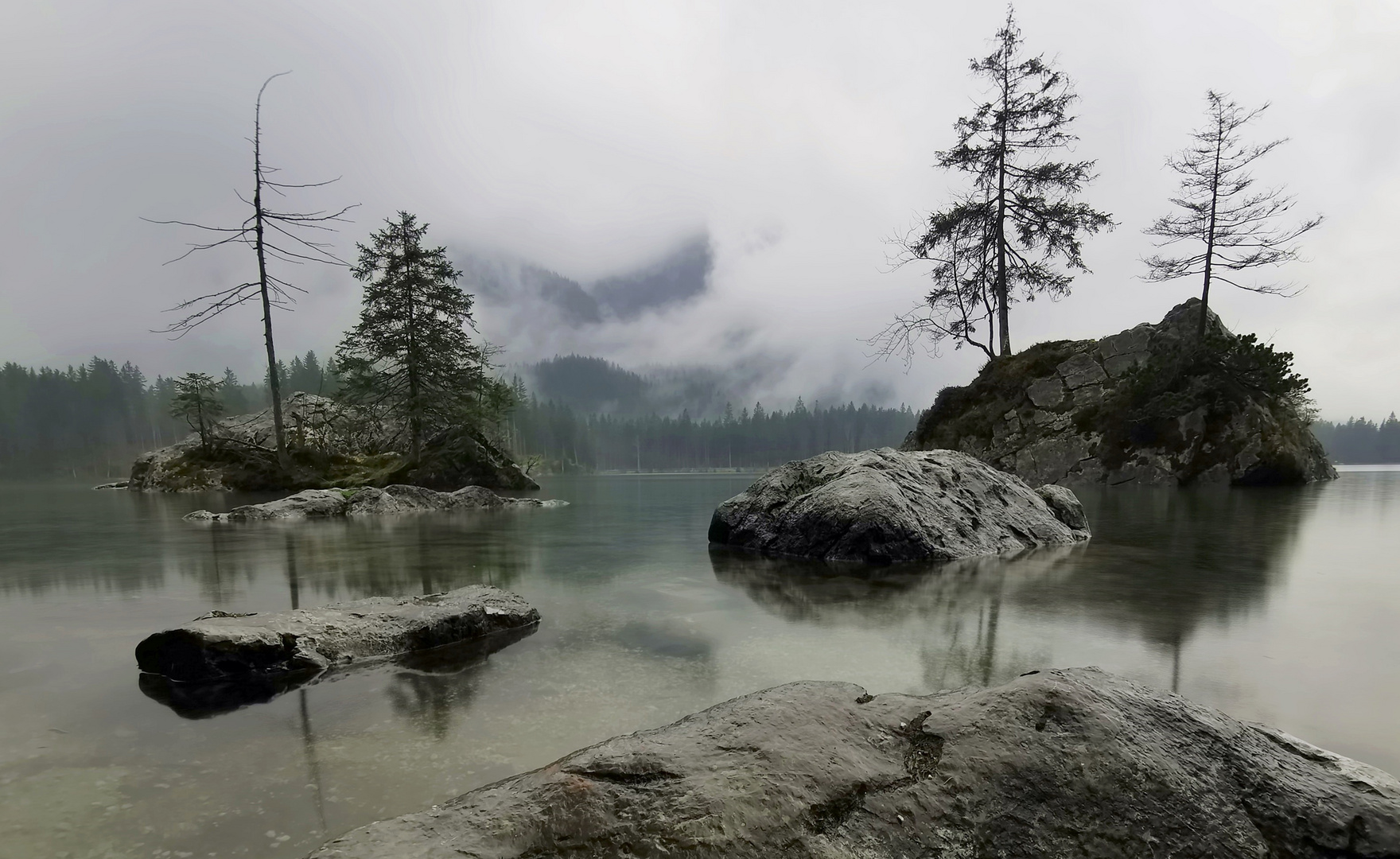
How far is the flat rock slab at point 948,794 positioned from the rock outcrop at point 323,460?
67.3 feet

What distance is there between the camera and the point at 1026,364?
78.2 feet

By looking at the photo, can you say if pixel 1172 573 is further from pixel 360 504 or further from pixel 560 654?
pixel 360 504

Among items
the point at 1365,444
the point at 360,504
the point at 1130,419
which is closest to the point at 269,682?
the point at 360,504

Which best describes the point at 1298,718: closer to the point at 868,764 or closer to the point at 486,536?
the point at 868,764

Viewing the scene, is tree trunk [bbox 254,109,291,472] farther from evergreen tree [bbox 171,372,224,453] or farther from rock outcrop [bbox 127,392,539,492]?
evergreen tree [bbox 171,372,224,453]

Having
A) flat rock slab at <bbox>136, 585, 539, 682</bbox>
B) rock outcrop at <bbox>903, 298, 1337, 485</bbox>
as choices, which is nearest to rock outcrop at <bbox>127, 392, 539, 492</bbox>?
flat rock slab at <bbox>136, 585, 539, 682</bbox>

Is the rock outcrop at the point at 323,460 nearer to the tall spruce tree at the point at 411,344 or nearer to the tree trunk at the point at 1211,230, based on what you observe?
the tall spruce tree at the point at 411,344

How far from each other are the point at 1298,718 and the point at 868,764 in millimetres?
2280

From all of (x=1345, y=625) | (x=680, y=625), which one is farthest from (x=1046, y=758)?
(x=1345, y=625)

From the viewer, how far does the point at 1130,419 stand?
20.6 meters

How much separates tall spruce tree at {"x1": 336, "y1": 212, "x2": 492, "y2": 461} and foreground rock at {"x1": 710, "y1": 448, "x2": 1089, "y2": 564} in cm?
1604

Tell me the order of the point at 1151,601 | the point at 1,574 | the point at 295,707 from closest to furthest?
the point at 295,707, the point at 1151,601, the point at 1,574

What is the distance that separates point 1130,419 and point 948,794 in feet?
77.4

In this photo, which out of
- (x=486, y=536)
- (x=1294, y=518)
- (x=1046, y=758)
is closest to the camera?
(x=1046, y=758)
